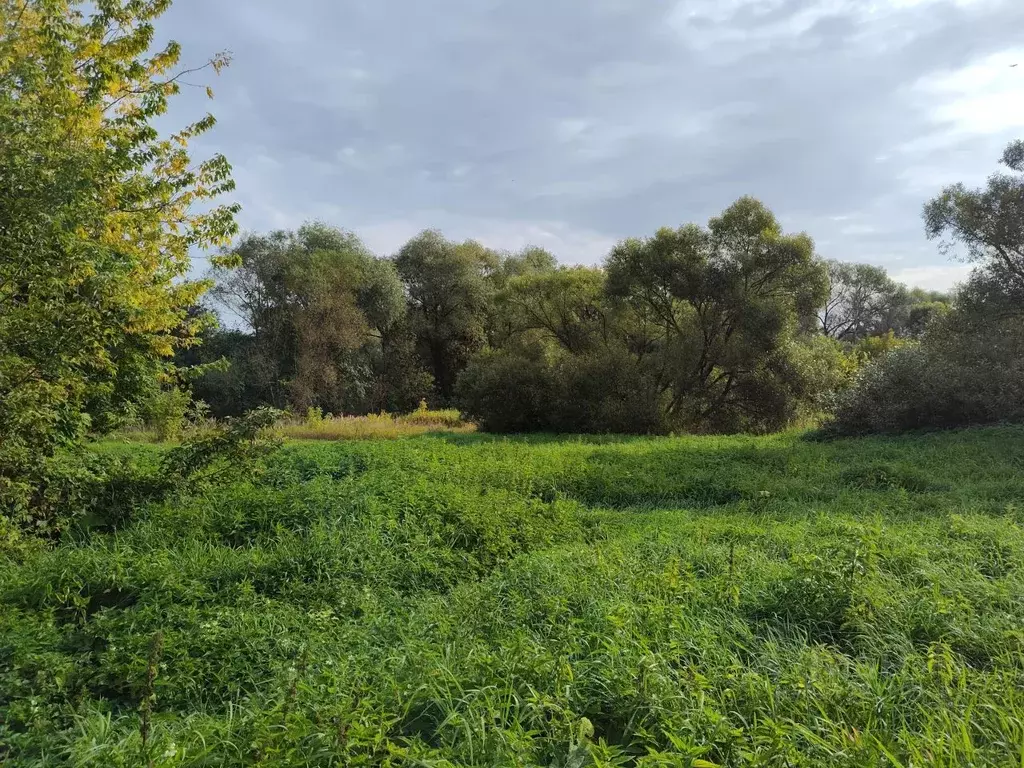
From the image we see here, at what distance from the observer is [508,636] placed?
365 cm

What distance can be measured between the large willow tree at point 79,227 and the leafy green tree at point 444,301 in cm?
2198

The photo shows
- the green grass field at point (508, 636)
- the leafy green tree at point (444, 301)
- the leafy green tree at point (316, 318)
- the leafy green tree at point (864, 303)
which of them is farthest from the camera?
the leafy green tree at point (864, 303)

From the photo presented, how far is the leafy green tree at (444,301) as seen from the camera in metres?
30.6

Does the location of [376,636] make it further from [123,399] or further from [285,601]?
[123,399]

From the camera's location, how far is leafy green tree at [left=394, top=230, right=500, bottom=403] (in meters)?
30.6

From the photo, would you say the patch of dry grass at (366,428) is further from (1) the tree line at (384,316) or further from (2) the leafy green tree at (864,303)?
(2) the leafy green tree at (864,303)

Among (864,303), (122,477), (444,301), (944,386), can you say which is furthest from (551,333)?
(864,303)

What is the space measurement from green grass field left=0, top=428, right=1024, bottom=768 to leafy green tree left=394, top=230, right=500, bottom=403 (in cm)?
2388

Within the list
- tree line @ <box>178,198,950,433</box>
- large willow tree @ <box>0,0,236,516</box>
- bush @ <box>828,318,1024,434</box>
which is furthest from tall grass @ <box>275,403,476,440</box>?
bush @ <box>828,318,1024,434</box>

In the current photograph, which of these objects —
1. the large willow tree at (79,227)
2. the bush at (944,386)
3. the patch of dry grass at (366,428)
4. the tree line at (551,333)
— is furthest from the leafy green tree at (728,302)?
the large willow tree at (79,227)

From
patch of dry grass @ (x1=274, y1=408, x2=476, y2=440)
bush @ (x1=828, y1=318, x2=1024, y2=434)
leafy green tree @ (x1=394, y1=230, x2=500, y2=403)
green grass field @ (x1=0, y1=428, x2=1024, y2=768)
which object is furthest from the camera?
leafy green tree @ (x1=394, y1=230, x2=500, y2=403)

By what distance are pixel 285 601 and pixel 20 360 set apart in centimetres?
325

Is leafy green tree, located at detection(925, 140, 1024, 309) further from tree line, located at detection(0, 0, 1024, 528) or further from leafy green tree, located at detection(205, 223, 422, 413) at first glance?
leafy green tree, located at detection(205, 223, 422, 413)

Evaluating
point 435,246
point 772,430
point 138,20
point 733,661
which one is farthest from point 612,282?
point 733,661
